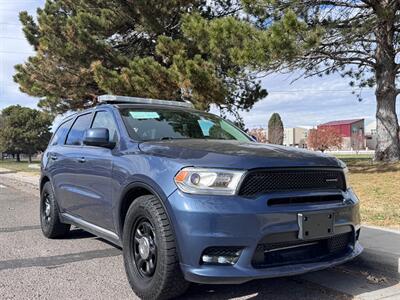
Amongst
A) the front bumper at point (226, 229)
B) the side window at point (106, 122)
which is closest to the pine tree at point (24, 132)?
the side window at point (106, 122)

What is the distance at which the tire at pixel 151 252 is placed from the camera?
12.6ft

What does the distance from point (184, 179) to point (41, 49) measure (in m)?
17.8

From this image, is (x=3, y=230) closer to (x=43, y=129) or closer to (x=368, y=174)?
(x=368, y=174)

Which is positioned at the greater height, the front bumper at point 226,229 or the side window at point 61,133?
the side window at point 61,133

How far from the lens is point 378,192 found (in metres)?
10.1

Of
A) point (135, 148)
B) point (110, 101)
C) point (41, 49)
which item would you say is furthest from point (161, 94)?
point (135, 148)

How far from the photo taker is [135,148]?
4559 millimetres

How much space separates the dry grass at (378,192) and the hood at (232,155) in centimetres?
330

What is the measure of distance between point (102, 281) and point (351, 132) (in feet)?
344

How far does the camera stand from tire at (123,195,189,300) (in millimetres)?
3844

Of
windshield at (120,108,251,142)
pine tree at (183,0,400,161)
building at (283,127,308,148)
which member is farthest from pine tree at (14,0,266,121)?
building at (283,127,308,148)

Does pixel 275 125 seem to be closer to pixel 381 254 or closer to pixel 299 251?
pixel 381 254

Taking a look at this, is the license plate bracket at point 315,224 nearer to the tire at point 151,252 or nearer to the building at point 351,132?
the tire at point 151,252

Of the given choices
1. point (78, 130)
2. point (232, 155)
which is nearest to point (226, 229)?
point (232, 155)
